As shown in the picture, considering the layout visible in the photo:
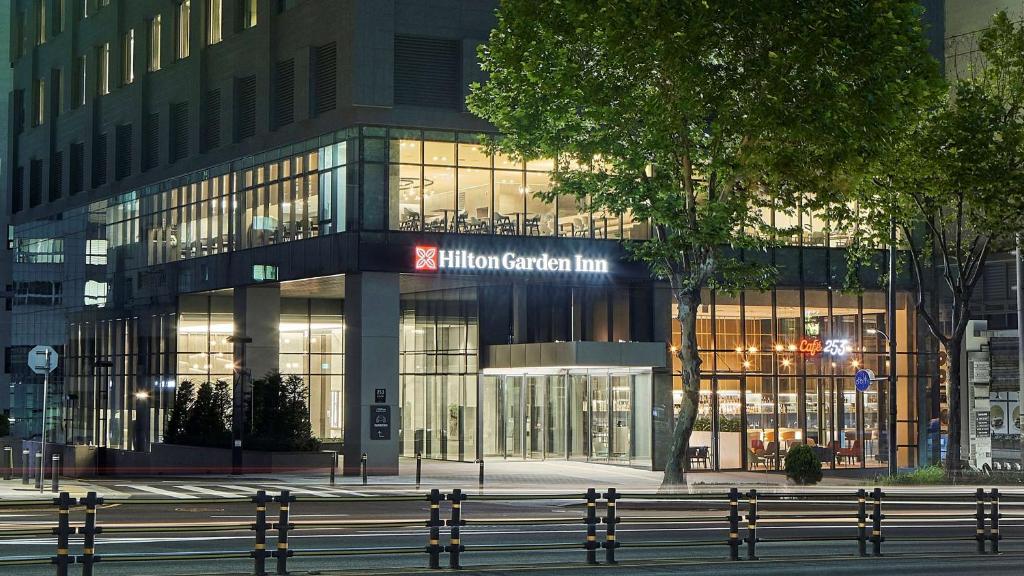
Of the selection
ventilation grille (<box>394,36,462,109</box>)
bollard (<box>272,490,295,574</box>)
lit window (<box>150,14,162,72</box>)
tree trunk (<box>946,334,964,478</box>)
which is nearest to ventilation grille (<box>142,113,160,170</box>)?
lit window (<box>150,14,162,72</box>)

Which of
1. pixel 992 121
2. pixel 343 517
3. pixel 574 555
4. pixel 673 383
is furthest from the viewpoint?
pixel 673 383

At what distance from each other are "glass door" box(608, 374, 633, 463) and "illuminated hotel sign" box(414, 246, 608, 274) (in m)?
4.03

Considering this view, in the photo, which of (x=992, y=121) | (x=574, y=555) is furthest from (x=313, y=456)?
(x=574, y=555)

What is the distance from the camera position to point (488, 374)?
5703cm

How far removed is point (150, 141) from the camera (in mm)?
67188

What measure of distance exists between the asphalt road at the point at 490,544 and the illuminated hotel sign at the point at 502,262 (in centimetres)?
1890

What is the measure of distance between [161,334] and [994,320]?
3437 centimetres

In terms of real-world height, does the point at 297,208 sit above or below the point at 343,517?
above

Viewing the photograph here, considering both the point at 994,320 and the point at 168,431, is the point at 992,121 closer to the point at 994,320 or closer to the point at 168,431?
the point at 994,320

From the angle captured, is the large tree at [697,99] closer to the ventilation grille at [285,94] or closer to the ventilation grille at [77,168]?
the ventilation grille at [285,94]

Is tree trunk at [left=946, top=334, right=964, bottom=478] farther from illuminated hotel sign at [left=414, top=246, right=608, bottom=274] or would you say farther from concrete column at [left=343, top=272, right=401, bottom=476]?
concrete column at [left=343, top=272, right=401, bottom=476]

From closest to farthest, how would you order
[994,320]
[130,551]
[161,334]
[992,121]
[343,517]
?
1. [130,551]
2. [343,517]
3. [992,121]
4. [994,320]
5. [161,334]

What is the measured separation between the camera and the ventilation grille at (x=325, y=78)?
52438 mm

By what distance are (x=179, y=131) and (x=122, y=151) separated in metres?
7.05
